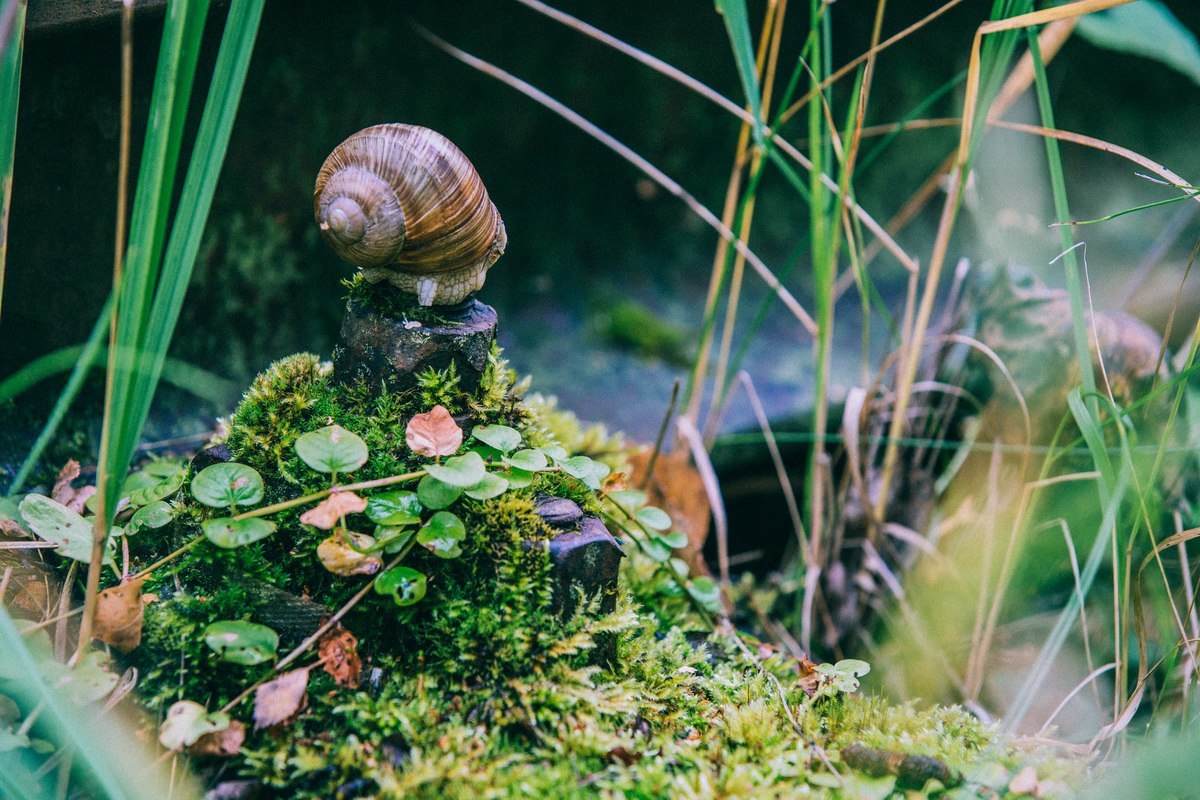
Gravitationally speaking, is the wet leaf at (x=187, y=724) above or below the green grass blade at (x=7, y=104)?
below

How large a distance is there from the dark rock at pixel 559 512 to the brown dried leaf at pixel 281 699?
45 cm

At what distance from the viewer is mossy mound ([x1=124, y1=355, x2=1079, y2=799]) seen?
1106mm

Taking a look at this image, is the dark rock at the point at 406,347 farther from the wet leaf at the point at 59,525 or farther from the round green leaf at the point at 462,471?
the wet leaf at the point at 59,525

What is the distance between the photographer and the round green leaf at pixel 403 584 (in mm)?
1178

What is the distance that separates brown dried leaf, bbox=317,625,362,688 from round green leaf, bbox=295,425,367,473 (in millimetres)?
272

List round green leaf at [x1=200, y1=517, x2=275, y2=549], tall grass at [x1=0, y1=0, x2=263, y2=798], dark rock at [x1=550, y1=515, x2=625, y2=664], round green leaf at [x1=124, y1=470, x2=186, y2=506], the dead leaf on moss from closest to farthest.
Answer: tall grass at [x1=0, y1=0, x2=263, y2=798] < round green leaf at [x1=200, y1=517, x2=275, y2=549] < dark rock at [x1=550, y1=515, x2=625, y2=664] < round green leaf at [x1=124, y1=470, x2=186, y2=506] < the dead leaf on moss

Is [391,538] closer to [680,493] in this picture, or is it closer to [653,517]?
[653,517]

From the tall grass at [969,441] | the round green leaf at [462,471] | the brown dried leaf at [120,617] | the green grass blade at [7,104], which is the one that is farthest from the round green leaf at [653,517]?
the green grass blade at [7,104]

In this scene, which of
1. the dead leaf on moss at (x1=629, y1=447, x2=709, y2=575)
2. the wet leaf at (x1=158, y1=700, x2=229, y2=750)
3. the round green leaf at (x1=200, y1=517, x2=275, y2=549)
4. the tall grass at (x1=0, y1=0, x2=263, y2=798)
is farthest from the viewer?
the dead leaf on moss at (x1=629, y1=447, x2=709, y2=575)

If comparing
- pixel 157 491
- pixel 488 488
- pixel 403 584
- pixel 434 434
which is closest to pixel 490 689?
pixel 403 584

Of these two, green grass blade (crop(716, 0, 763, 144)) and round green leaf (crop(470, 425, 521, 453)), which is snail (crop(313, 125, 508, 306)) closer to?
round green leaf (crop(470, 425, 521, 453))

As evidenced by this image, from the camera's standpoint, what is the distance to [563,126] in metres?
2.92

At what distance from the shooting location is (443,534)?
3.96 feet

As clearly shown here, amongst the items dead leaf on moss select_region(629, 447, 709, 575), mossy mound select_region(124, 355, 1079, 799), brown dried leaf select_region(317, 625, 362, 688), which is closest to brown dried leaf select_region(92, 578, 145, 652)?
mossy mound select_region(124, 355, 1079, 799)
